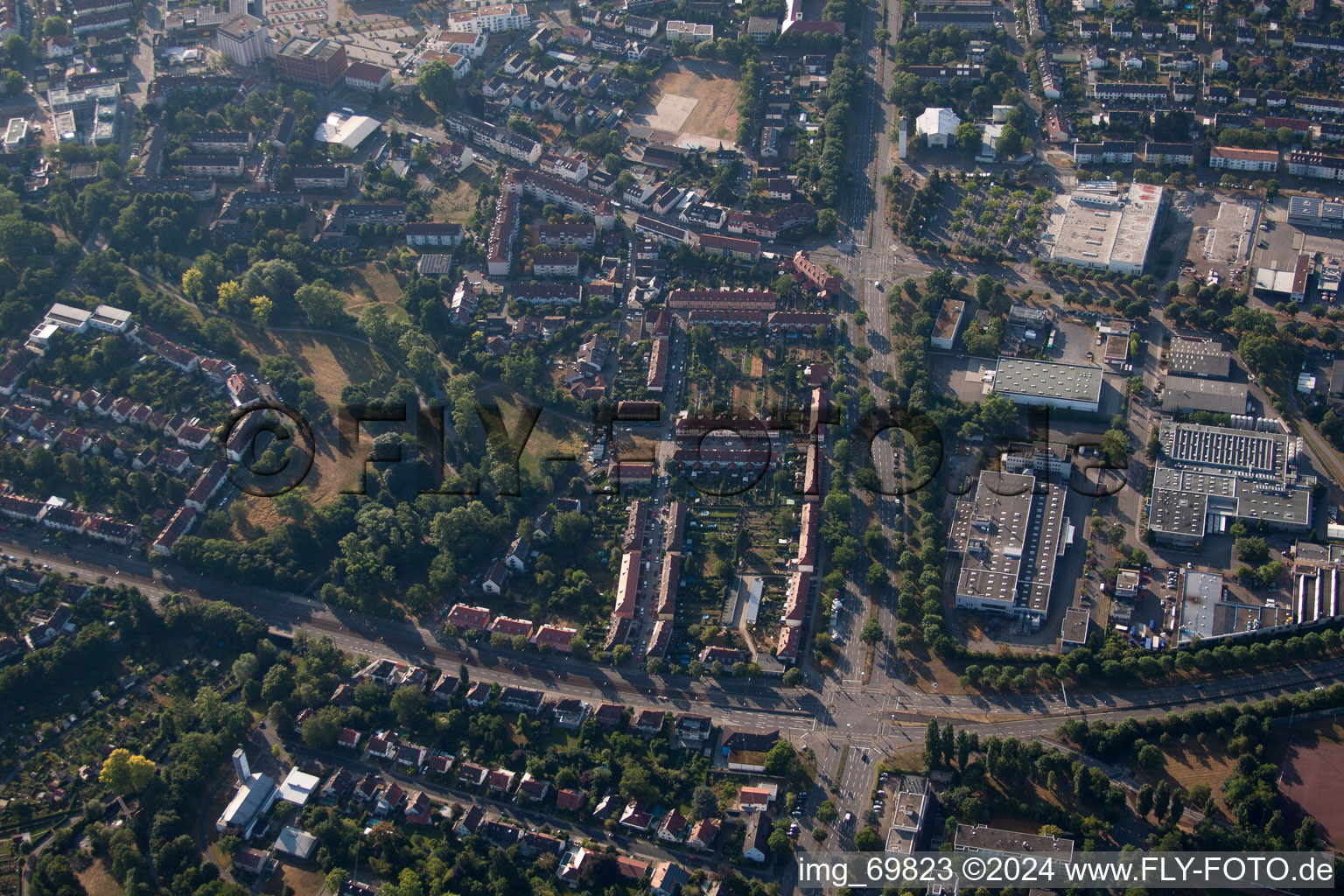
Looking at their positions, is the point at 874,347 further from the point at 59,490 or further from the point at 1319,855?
the point at 59,490

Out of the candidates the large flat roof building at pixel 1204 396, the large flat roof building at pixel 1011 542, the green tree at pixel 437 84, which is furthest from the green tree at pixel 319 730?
the green tree at pixel 437 84

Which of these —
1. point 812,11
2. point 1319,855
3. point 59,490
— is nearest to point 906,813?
point 1319,855

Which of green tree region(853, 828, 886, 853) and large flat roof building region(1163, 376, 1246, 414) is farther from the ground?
large flat roof building region(1163, 376, 1246, 414)

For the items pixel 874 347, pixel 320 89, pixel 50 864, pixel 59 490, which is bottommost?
pixel 50 864

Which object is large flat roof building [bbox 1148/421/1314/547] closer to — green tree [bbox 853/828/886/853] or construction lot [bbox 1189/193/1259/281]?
construction lot [bbox 1189/193/1259/281]

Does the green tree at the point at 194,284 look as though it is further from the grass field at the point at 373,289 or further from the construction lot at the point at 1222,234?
the construction lot at the point at 1222,234

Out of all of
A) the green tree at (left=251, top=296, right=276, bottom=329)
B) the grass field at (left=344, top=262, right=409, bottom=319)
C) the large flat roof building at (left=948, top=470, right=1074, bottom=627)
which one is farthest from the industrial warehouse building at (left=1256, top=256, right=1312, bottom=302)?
the green tree at (left=251, top=296, right=276, bottom=329)
